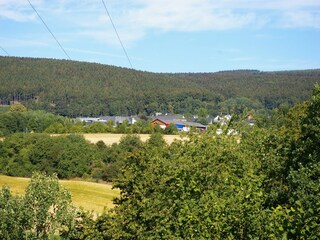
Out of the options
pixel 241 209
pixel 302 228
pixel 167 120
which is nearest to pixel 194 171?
pixel 241 209

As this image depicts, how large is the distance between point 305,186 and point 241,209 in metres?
5.92

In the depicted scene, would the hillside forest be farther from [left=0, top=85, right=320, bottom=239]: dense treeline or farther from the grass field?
the grass field

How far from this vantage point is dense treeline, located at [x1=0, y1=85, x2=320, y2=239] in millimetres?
13227

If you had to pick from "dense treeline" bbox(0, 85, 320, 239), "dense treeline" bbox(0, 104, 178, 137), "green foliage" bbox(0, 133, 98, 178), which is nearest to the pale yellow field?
"dense treeline" bbox(0, 104, 178, 137)

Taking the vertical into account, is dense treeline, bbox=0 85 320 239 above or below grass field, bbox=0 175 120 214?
above

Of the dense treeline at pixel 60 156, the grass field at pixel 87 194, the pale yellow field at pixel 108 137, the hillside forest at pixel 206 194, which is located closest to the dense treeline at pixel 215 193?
the hillside forest at pixel 206 194

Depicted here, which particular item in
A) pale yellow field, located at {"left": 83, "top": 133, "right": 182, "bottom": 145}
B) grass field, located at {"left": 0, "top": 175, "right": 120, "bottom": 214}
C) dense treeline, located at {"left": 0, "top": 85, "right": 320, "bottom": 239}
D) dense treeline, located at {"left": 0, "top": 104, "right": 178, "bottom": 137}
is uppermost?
dense treeline, located at {"left": 0, "top": 85, "right": 320, "bottom": 239}

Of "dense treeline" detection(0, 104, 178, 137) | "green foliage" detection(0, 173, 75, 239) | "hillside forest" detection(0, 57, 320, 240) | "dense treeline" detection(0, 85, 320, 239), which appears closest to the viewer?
"dense treeline" detection(0, 85, 320, 239)

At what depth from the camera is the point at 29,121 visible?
132875 mm

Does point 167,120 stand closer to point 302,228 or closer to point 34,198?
point 34,198

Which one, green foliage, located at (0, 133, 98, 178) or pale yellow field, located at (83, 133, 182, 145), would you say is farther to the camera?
pale yellow field, located at (83, 133, 182, 145)

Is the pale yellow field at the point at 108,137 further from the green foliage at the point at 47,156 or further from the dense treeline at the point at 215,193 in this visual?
the dense treeline at the point at 215,193

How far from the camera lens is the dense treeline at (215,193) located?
521 inches

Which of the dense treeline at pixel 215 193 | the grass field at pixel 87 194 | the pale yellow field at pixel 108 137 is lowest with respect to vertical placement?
the grass field at pixel 87 194
